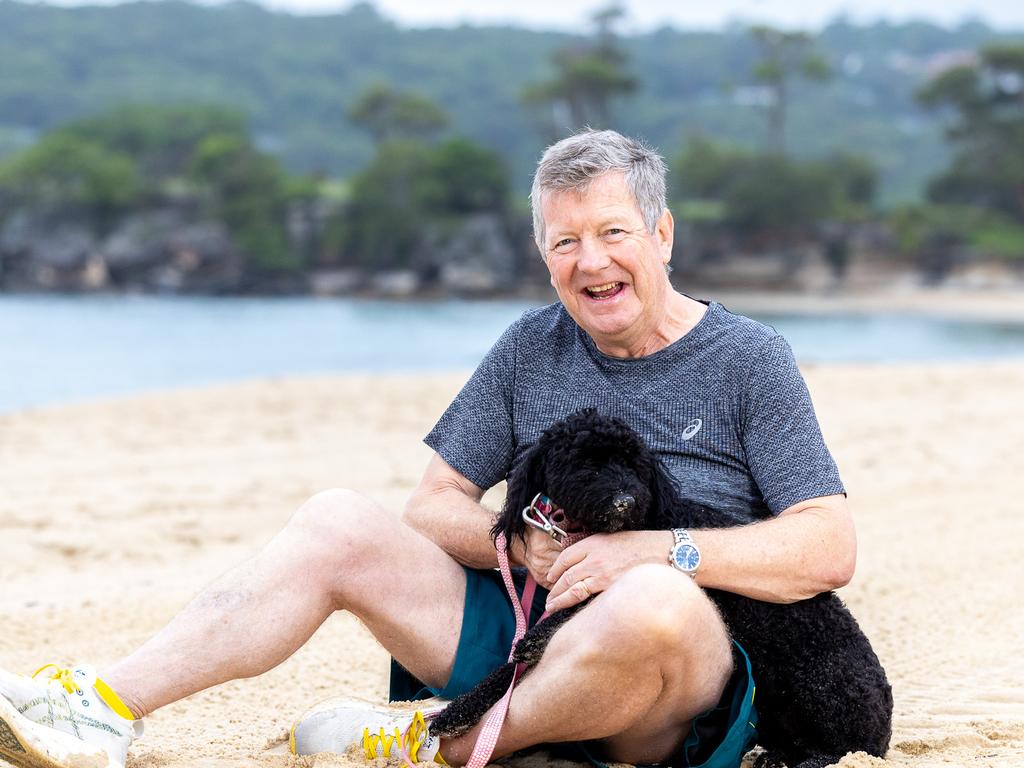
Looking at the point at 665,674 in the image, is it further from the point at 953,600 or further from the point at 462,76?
the point at 462,76

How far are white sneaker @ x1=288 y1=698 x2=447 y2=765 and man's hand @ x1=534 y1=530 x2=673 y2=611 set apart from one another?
42cm

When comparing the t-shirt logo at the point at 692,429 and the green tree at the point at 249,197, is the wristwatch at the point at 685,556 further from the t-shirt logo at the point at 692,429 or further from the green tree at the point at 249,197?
the green tree at the point at 249,197

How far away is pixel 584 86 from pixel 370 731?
252ft

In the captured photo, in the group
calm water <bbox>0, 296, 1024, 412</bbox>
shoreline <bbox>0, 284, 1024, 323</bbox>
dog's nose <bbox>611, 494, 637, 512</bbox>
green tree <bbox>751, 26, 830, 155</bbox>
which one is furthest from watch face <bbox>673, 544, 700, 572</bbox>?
green tree <bbox>751, 26, 830, 155</bbox>

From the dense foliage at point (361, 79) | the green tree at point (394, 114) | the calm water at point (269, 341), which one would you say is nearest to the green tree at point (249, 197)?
the green tree at point (394, 114)

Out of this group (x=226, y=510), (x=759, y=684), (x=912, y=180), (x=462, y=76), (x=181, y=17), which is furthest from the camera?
(x=181, y=17)

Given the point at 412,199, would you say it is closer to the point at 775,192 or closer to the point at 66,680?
the point at 775,192

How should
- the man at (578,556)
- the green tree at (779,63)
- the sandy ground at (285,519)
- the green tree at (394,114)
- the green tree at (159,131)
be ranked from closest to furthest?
1. the man at (578,556)
2. the sandy ground at (285,519)
3. the green tree at (779,63)
4. the green tree at (159,131)
5. the green tree at (394,114)

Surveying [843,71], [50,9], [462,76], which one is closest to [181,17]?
[50,9]

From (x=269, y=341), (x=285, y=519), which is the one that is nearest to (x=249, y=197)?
(x=269, y=341)

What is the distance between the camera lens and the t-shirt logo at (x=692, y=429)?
8.74ft

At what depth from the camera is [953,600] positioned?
166 inches

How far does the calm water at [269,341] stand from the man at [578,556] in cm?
1187

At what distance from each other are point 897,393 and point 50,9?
13722 cm
